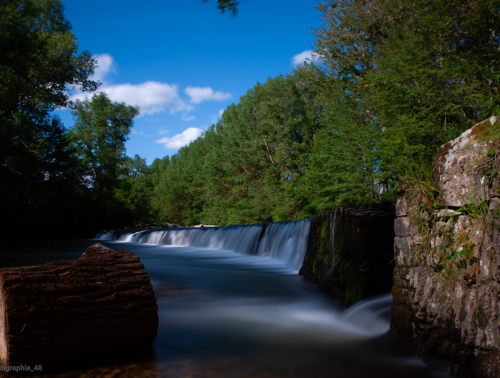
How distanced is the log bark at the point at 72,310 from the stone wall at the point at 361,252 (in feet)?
10.9

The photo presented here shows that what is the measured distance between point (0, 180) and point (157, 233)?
9862 mm

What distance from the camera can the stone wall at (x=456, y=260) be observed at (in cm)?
262

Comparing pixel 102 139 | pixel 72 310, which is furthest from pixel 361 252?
pixel 102 139

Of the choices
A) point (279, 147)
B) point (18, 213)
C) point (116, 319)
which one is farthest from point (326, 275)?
point (279, 147)

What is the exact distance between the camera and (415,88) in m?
12.5

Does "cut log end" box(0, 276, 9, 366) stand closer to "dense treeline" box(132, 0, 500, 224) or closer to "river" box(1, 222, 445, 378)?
"river" box(1, 222, 445, 378)

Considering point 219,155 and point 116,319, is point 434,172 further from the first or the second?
point 219,155

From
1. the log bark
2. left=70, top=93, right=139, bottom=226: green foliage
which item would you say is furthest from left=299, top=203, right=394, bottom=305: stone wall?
left=70, top=93, right=139, bottom=226: green foliage

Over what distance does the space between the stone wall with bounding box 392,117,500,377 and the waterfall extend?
6.04 meters

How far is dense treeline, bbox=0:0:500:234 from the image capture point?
12.3 metres

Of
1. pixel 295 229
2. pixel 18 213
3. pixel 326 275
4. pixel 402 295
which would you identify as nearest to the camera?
pixel 402 295

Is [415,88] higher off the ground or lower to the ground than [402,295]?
higher

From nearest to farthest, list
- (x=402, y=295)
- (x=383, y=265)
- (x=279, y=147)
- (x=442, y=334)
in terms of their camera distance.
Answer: (x=442, y=334)
(x=402, y=295)
(x=383, y=265)
(x=279, y=147)

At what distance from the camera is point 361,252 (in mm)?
5383
